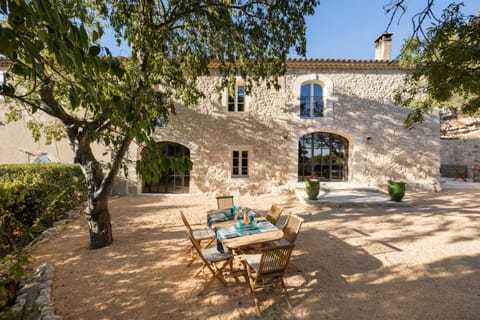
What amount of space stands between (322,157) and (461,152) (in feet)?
38.9

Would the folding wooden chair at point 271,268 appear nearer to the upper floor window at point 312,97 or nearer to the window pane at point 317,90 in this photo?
the upper floor window at point 312,97

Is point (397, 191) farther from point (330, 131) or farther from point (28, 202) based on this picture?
point (28, 202)

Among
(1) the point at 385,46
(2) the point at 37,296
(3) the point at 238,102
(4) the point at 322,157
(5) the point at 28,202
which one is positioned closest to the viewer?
(2) the point at 37,296

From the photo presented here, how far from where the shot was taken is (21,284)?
300 centimetres

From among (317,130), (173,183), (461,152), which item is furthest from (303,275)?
(461,152)

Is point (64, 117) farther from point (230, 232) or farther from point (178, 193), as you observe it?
point (178, 193)

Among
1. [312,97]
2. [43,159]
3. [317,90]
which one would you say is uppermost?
[317,90]

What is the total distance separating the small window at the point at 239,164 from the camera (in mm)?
9828

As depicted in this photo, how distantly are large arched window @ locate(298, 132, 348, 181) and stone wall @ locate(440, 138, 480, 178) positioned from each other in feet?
34.4

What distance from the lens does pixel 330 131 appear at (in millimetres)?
9781

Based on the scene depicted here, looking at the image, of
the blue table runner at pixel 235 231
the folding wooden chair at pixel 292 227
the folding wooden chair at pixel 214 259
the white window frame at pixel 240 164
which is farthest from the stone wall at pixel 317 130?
the folding wooden chair at pixel 214 259

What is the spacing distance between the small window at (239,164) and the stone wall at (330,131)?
26 cm

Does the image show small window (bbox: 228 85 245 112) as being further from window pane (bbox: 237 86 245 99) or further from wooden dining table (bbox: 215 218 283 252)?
wooden dining table (bbox: 215 218 283 252)

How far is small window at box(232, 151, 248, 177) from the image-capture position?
983cm
